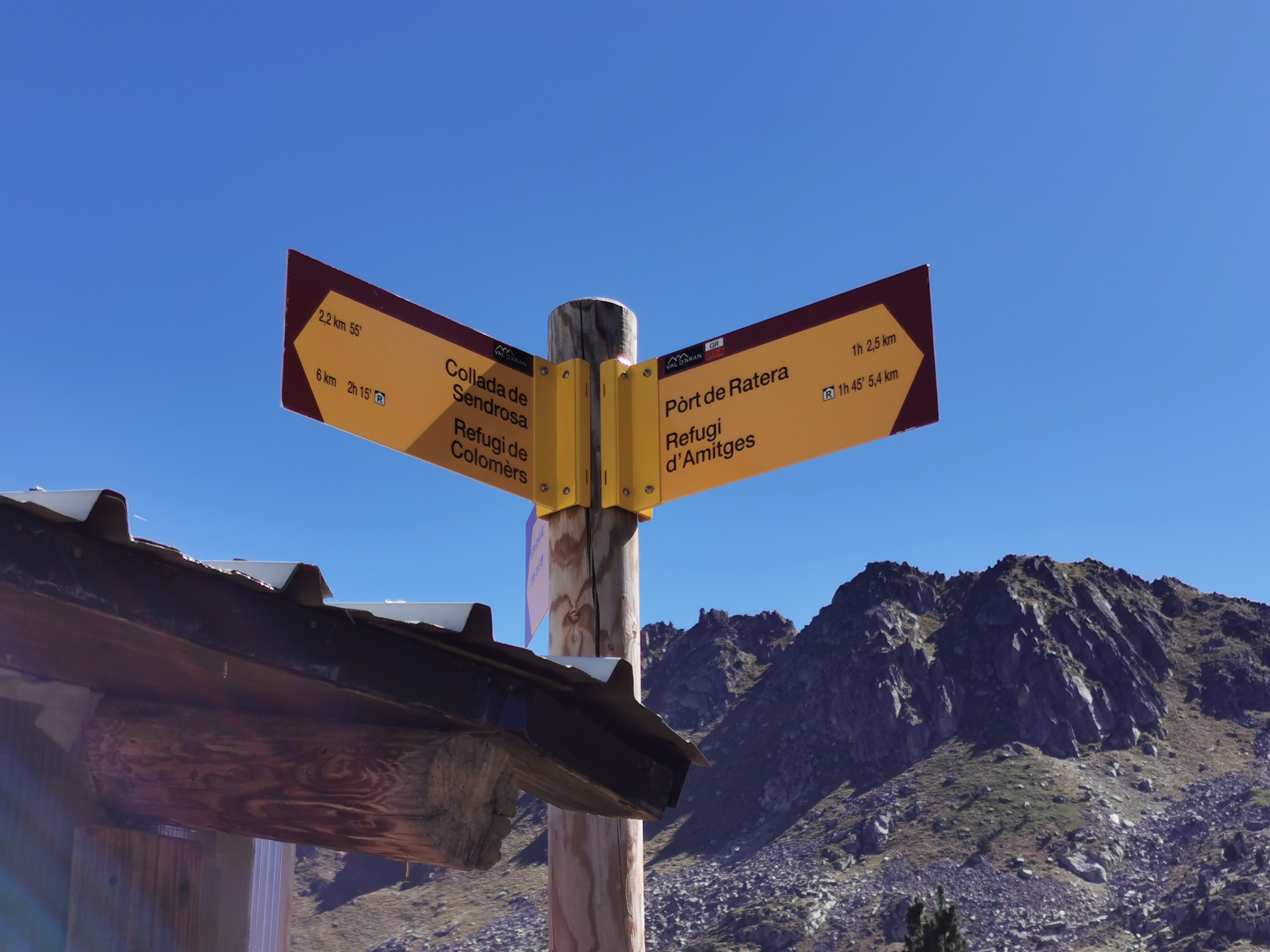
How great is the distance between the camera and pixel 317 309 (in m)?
3.64

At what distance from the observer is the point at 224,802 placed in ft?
11.2

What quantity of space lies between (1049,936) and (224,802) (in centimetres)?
10134

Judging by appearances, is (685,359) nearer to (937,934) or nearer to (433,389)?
(433,389)

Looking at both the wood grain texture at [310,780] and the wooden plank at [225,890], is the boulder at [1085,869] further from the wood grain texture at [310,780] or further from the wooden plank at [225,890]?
the wood grain texture at [310,780]

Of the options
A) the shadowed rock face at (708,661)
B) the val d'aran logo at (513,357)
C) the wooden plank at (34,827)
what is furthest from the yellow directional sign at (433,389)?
the shadowed rock face at (708,661)

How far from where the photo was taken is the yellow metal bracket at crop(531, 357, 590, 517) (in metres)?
3.81

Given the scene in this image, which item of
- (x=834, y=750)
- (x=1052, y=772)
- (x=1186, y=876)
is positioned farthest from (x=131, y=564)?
(x=834, y=750)

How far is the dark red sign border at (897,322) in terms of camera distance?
142 inches

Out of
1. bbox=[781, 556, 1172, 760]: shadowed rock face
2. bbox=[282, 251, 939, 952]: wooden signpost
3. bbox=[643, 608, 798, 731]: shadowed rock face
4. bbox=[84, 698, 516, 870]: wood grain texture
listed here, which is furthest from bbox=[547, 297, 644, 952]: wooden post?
bbox=[643, 608, 798, 731]: shadowed rock face

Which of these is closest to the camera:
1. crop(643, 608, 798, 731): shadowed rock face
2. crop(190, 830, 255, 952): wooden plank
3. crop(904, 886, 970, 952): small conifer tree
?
crop(190, 830, 255, 952): wooden plank

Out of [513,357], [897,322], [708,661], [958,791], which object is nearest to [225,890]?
[513,357]

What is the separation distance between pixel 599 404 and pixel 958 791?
11917cm

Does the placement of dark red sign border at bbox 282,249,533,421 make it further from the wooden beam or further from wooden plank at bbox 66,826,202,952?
wooden plank at bbox 66,826,202,952

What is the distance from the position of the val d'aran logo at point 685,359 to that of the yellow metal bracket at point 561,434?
0.88 ft
